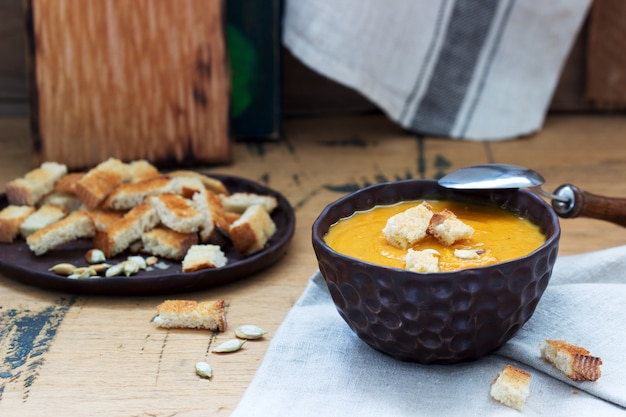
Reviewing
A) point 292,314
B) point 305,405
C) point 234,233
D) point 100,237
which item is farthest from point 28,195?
point 305,405

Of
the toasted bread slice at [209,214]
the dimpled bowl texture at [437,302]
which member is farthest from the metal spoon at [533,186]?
the toasted bread slice at [209,214]

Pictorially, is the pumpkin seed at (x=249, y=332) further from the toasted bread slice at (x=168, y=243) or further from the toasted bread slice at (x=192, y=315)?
the toasted bread slice at (x=168, y=243)

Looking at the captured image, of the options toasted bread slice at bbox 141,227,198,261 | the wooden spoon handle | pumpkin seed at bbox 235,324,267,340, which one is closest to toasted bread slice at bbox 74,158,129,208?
toasted bread slice at bbox 141,227,198,261

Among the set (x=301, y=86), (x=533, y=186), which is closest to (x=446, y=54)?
(x=301, y=86)

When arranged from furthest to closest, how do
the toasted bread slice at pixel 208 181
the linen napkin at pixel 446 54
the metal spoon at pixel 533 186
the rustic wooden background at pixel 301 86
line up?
the rustic wooden background at pixel 301 86 → the linen napkin at pixel 446 54 → the toasted bread slice at pixel 208 181 → the metal spoon at pixel 533 186

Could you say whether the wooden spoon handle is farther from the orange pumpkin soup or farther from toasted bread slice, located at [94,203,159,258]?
toasted bread slice, located at [94,203,159,258]

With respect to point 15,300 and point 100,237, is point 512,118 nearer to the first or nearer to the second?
point 100,237

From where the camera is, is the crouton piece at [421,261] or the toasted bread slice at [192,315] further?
the toasted bread slice at [192,315]
